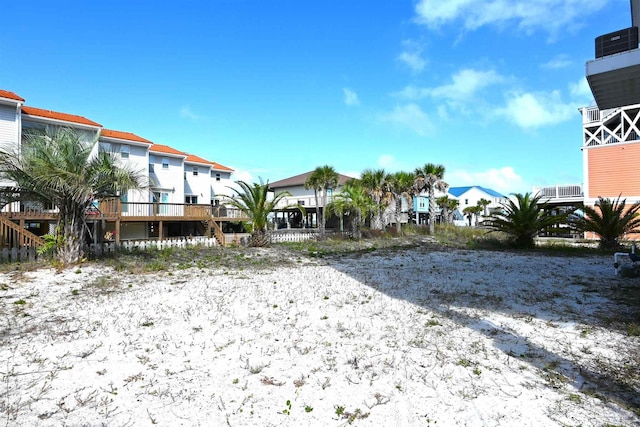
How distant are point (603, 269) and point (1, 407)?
46.0 ft

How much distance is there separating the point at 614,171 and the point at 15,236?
115ft

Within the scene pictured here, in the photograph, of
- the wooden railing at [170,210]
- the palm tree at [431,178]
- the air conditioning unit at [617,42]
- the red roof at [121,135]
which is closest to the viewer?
the air conditioning unit at [617,42]

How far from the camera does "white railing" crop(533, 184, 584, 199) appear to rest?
29141mm

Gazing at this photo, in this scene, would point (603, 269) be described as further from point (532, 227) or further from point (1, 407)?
point (1, 407)

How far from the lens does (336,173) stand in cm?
2772

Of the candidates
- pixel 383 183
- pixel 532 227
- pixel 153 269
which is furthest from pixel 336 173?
pixel 153 269

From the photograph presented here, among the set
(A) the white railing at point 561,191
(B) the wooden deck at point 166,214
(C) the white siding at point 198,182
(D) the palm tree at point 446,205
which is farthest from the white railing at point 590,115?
(C) the white siding at point 198,182

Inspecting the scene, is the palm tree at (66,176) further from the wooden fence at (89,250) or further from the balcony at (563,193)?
the balcony at (563,193)

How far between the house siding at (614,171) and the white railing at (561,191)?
194 cm

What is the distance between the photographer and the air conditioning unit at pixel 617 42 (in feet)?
17.3

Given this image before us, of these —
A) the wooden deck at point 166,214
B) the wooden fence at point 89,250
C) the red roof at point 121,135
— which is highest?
the red roof at point 121,135

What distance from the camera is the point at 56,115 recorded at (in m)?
23.6

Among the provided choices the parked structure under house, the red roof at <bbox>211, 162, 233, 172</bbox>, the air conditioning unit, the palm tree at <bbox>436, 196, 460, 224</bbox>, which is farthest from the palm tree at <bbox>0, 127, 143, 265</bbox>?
the palm tree at <bbox>436, 196, 460, 224</bbox>

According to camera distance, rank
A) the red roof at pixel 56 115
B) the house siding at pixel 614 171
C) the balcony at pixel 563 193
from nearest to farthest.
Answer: the red roof at pixel 56 115 < the house siding at pixel 614 171 < the balcony at pixel 563 193
